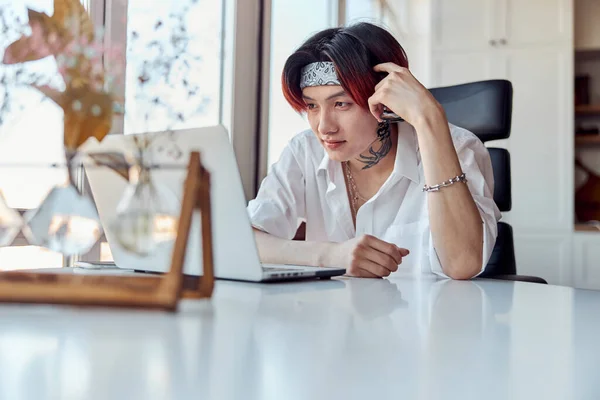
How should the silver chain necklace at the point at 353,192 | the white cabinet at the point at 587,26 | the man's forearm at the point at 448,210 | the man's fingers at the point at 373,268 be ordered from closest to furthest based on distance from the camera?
the man's fingers at the point at 373,268
the man's forearm at the point at 448,210
the silver chain necklace at the point at 353,192
the white cabinet at the point at 587,26

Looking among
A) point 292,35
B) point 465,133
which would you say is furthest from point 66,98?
point 292,35

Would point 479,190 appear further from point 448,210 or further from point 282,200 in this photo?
point 282,200

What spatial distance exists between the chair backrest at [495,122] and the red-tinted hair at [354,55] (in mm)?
373

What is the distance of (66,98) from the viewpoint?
1.24 ft

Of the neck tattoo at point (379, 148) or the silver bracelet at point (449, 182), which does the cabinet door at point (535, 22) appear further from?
the silver bracelet at point (449, 182)

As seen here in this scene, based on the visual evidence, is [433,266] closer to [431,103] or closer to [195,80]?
[431,103]

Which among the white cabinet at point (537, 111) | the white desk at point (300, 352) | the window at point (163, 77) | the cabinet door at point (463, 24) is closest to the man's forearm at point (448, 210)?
the white desk at point (300, 352)

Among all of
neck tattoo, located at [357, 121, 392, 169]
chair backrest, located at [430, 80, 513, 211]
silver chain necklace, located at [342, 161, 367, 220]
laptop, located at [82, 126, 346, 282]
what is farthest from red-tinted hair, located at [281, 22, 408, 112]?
laptop, located at [82, 126, 346, 282]

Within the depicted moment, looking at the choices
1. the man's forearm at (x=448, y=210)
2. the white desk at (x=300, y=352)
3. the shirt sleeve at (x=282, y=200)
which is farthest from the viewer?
the shirt sleeve at (x=282, y=200)

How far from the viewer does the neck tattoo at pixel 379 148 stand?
57.4 inches

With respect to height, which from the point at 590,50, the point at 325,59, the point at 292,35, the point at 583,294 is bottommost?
the point at 583,294

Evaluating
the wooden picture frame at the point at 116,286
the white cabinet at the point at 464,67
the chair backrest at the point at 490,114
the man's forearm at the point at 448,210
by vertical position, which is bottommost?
the wooden picture frame at the point at 116,286

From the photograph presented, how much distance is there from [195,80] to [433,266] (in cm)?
82

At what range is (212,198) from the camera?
45 cm
